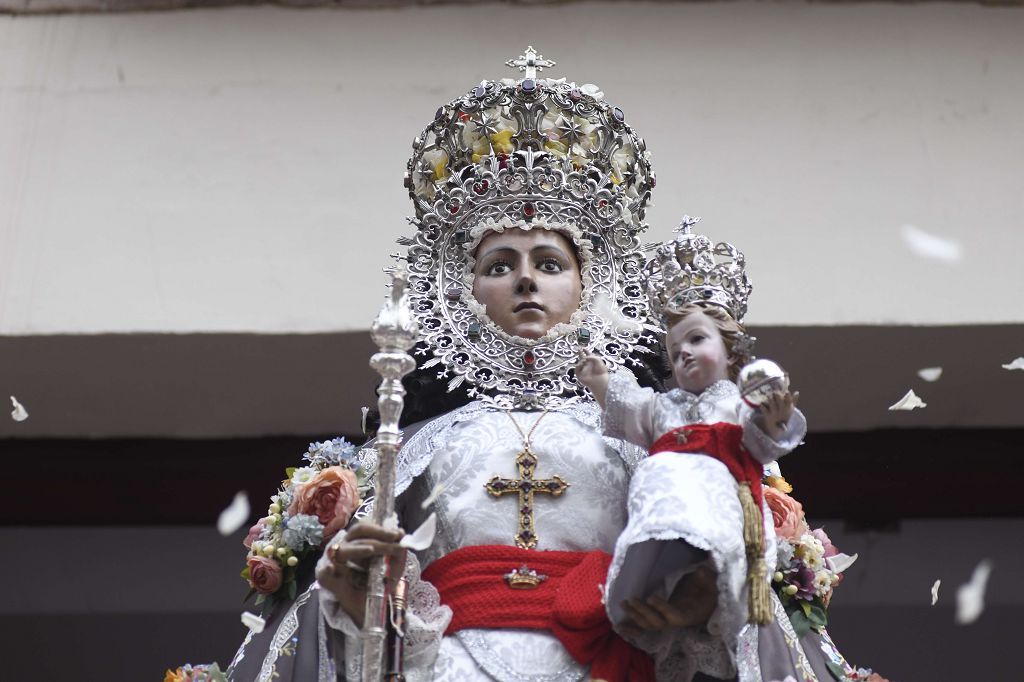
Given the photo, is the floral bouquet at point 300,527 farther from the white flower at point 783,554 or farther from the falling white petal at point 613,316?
the white flower at point 783,554

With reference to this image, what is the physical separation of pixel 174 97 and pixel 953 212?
2463mm

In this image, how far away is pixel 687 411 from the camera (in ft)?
11.1

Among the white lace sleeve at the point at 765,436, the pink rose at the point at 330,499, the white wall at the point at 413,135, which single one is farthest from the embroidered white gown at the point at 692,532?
the white wall at the point at 413,135

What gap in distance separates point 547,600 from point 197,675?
2.61 feet

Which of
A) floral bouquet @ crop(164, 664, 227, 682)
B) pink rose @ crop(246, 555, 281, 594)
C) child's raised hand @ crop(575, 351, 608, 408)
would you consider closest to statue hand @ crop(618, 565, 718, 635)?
child's raised hand @ crop(575, 351, 608, 408)

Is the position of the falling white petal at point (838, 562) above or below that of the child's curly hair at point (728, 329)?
below

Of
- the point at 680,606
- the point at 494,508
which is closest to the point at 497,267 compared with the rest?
the point at 494,508

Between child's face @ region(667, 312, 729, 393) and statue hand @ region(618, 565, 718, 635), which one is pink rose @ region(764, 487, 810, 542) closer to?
child's face @ region(667, 312, 729, 393)

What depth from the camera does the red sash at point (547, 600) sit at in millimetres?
3328

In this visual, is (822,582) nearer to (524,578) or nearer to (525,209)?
(524,578)

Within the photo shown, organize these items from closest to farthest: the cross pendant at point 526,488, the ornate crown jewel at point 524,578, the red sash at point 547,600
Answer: the red sash at point 547,600, the ornate crown jewel at point 524,578, the cross pendant at point 526,488

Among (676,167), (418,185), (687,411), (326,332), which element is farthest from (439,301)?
(676,167)

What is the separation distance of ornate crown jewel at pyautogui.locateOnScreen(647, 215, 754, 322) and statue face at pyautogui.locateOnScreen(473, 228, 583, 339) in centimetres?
34

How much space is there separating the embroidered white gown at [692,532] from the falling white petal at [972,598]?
2.19 meters
